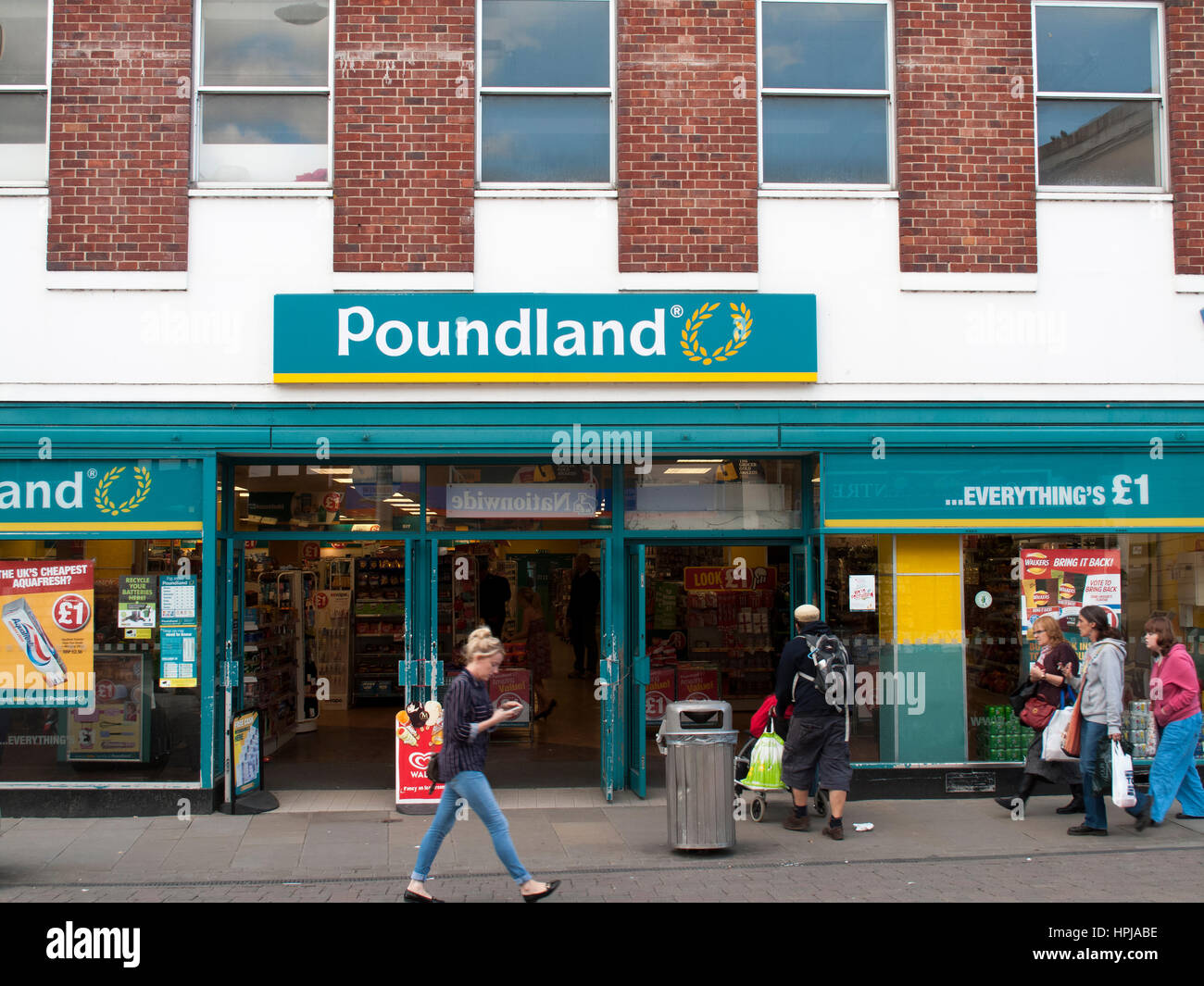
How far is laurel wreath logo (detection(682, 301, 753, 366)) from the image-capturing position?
9.89 m

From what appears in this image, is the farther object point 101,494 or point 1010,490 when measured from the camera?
point 1010,490

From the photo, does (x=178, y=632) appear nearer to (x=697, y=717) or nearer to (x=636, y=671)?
(x=636, y=671)

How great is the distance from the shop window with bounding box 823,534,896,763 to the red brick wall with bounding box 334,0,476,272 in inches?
174

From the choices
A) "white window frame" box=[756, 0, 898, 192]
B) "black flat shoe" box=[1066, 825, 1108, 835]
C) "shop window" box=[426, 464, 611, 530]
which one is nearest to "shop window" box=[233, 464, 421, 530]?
"shop window" box=[426, 464, 611, 530]

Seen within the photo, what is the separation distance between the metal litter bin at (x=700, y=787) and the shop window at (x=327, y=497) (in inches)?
144

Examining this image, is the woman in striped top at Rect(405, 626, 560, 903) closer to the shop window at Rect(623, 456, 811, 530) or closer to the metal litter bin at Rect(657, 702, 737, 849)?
the metal litter bin at Rect(657, 702, 737, 849)

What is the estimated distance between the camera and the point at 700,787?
26.6 ft

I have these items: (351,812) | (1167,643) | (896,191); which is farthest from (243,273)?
(1167,643)

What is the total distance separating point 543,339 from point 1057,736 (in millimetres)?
5525

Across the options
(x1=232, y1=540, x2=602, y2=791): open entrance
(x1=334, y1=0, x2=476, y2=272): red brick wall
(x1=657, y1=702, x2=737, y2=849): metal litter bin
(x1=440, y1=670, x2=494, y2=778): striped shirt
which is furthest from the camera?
(x1=232, y1=540, x2=602, y2=791): open entrance

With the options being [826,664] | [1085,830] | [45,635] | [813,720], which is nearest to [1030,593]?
[1085,830]

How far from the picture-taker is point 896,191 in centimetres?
1015

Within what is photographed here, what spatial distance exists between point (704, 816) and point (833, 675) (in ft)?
5.41

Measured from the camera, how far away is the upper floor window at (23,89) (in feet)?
32.7
